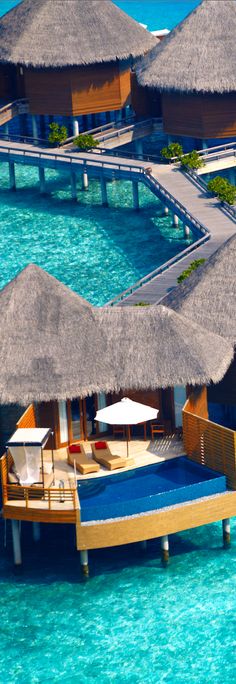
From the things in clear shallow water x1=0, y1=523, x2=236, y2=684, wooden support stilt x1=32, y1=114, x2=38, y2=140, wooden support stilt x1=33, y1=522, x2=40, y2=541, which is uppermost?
wooden support stilt x1=32, y1=114, x2=38, y2=140

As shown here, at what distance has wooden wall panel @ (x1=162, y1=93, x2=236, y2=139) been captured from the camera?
70.9 meters

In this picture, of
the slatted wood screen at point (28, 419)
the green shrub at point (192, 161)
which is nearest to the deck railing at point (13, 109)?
the green shrub at point (192, 161)

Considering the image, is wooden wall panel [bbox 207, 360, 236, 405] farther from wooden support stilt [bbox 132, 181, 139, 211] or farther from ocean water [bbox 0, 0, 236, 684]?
wooden support stilt [bbox 132, 181, 139, 211]

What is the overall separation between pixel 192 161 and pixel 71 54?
1018cm

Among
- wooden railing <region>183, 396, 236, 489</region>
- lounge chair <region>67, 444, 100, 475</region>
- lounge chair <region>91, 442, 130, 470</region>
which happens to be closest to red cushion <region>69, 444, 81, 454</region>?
lounge chair <region>67, 444, 100, 475</region>

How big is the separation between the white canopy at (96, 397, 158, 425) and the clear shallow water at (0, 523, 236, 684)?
3.53 metres

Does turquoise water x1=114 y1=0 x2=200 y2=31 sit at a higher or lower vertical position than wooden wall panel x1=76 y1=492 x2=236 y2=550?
higher

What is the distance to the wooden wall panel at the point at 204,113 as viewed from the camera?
70875 millimetres

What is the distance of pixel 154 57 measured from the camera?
73.5 meters

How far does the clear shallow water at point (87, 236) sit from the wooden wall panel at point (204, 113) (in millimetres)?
4061

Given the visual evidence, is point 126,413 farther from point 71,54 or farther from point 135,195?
point 71,54

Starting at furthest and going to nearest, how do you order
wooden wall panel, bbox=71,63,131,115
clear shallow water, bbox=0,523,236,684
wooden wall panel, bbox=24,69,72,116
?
1. wooden wall panel, bbox=71,63,131,115
2. wooden wall panel, bbox=24,69,72,116
3. clear shallow water, bbox=0,523,236,684

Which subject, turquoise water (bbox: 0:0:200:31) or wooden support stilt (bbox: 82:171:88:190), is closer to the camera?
wooden support stilt (bbox: 82:171:88:190)

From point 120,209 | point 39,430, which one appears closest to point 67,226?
point 120,209
